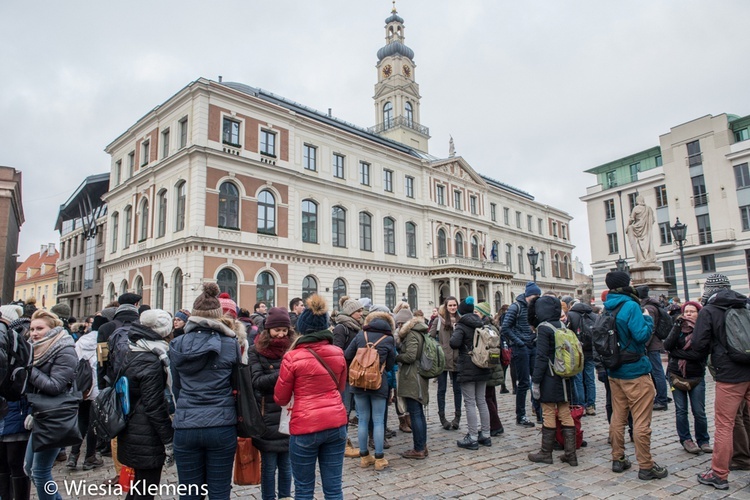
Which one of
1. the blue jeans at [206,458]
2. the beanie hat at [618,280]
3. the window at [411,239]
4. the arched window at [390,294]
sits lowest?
the blue jeans at [206,458]

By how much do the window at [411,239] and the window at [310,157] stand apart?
9.12 meters

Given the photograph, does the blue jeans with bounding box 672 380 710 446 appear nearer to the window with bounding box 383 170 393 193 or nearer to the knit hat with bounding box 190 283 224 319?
the knit hat with bounding box 190 283 224 319

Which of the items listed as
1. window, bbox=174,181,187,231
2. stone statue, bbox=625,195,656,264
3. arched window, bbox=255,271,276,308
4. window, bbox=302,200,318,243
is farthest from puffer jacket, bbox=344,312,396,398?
window, bbox=302,200,318,243

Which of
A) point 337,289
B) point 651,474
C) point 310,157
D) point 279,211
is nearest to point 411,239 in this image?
point 337,289

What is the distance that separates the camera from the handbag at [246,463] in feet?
13.0

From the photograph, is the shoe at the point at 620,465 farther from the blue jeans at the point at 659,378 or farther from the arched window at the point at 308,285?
the arched window at the point at 308,285

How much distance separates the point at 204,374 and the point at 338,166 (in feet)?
90.8

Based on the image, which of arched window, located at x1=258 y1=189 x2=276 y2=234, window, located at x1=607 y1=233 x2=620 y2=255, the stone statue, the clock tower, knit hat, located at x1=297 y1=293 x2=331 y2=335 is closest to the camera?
knit hat, located at x1=297 y1=293 x2=331 y2=335

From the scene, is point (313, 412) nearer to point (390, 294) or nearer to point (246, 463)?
point (246, 463)

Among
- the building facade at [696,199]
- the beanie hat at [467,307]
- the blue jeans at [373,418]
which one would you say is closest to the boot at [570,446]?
the beanie hat at [467,307]

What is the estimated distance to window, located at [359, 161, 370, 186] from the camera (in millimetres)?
31750

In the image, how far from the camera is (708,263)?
33812mm

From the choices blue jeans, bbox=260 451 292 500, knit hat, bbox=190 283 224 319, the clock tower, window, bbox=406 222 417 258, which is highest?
the clock tower

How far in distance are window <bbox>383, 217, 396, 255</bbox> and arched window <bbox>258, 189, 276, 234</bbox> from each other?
912 cm
